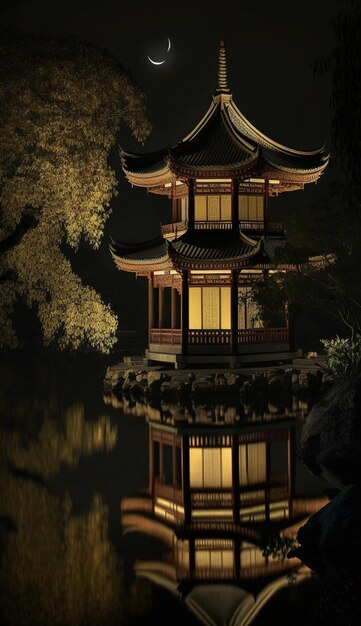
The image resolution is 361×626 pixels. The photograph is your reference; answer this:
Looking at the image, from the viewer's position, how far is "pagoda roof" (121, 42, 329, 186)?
88.5 feet

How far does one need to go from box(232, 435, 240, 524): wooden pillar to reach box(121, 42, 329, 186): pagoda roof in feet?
45.3

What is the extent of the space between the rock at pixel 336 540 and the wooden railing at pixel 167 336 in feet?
64.4

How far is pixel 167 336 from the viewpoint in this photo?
93.7 ft

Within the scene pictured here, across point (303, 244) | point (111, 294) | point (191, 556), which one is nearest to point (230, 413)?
point (303, 244)

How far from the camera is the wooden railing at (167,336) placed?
27894 millimetres

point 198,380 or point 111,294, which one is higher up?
point 111,294

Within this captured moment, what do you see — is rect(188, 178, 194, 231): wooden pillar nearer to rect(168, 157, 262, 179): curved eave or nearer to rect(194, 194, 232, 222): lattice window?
rect(168, 157, 262, 179): curved eave

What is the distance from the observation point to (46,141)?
1803cm

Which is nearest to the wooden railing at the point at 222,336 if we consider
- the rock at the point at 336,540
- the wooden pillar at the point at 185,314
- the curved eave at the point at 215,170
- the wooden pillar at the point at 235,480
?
the wooden pillar at the point at 185,314

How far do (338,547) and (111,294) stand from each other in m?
57.8

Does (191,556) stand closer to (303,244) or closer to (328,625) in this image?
(328,625)

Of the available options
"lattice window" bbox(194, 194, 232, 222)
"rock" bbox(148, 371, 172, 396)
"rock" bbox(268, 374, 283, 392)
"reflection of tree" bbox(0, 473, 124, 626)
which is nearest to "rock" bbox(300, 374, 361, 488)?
"reflection of tree" bbox(0, 473, 124, 626)

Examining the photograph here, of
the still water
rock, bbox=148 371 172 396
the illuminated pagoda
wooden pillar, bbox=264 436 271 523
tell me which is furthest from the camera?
the illuminated pagoda

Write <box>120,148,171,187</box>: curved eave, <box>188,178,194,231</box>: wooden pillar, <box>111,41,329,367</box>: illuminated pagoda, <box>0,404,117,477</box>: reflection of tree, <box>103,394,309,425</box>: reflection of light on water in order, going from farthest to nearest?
<box>120,148,171,187</box>: curved eave → <box>188,178,194,231</box>: wooden pillar → <box>111,41,329,367</box>: illuminated pagoda → <box>103,394,309,425</box>: reflection of light on water → <box>0,404,117,477</box>: reflection of tree
